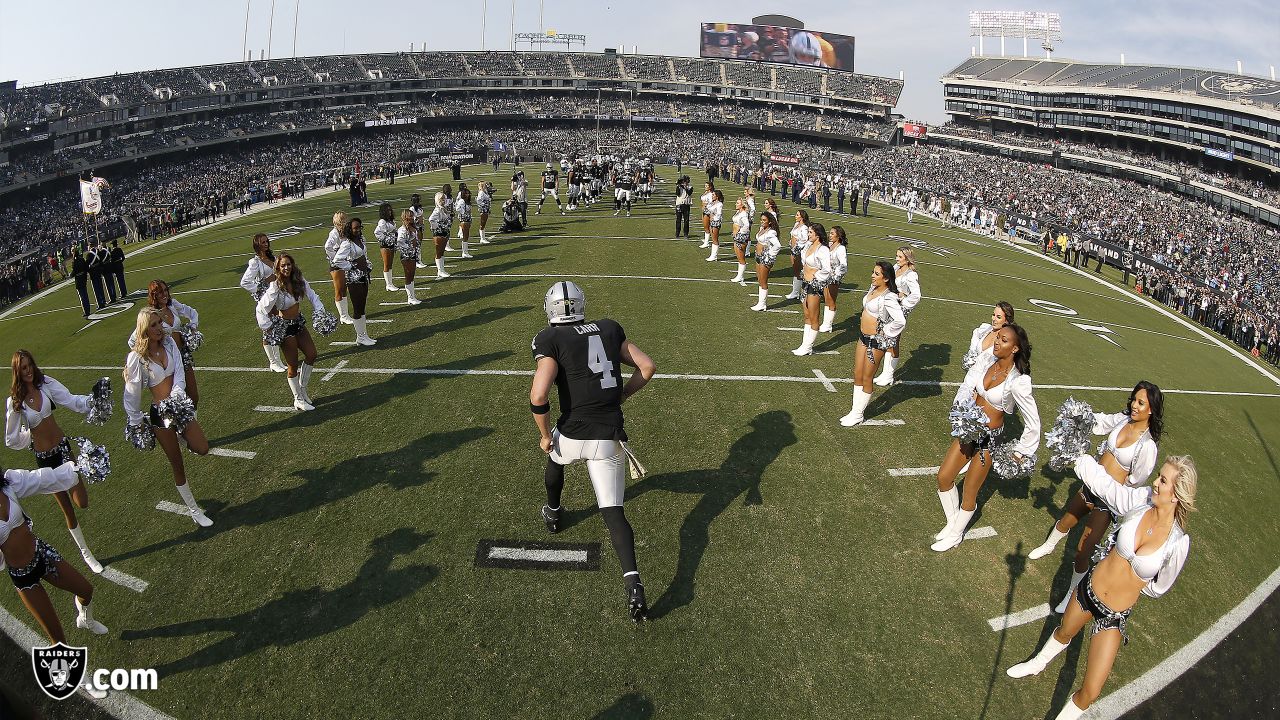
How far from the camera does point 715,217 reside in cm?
1873

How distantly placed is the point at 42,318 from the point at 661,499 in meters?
19.0

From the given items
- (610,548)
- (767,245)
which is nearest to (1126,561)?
(610,548)

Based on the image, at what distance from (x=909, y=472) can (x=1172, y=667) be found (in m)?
3.11

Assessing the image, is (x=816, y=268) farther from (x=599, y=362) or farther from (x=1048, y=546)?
(x=599, y=362)

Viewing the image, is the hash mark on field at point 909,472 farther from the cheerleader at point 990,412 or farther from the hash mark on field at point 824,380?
the hash mark on field at point 824,380

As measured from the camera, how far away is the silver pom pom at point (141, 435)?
645cm

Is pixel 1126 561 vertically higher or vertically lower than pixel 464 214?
lower

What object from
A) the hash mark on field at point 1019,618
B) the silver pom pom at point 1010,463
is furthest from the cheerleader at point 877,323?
the hash mark on field at point 1019,618

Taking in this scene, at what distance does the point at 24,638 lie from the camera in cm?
546

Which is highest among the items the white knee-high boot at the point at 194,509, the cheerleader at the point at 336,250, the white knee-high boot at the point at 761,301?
the cheerleader at the point at 336,250

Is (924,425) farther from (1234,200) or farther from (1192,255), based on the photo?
(1234,200)

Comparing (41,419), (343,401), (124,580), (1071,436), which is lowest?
(124,580)

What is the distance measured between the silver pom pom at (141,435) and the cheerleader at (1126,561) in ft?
28.2

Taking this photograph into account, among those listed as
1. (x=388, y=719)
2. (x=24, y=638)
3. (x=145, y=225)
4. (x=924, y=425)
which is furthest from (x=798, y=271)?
(x=145, y=225)
